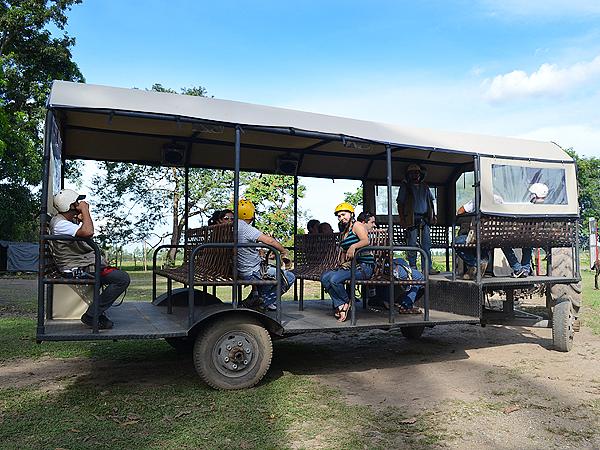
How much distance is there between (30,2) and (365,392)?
22.8m

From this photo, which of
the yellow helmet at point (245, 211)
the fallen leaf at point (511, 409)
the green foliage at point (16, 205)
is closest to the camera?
the fallen leaf at point (511, 409)

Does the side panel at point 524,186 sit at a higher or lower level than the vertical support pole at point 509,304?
higher

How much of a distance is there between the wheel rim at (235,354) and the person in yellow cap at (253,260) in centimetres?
65

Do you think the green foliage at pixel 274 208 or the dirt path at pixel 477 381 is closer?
the dirt path at pixel 477 381

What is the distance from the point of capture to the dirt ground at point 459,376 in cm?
454

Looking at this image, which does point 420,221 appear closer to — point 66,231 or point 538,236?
point 538,236

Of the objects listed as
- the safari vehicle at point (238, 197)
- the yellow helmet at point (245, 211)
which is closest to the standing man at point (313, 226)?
the safari vehicle at point (238, 197)

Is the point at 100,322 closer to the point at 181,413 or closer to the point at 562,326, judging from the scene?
the point at 181,413

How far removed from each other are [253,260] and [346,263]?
4.19 feet

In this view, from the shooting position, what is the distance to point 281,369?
643cm

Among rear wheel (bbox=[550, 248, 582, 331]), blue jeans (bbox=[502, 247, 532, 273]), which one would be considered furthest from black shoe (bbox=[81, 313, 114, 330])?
rear wheel (bbox=[550, 248, 582, 331])

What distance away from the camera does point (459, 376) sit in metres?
6.21

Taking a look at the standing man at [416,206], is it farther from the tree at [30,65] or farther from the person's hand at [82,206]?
the tree at [30,65]

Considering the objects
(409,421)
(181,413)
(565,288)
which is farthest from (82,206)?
(565,288)
